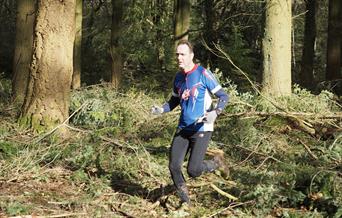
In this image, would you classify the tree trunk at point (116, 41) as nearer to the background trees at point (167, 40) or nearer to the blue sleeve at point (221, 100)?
the background trees at point (167, 40)

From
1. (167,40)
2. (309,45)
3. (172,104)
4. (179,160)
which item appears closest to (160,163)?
(172,104)

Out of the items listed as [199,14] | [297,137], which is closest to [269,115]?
[297,137]

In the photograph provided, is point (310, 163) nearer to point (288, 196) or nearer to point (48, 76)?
point (288, 196)

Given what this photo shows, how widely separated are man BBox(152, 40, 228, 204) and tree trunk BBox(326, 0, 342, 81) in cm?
1168

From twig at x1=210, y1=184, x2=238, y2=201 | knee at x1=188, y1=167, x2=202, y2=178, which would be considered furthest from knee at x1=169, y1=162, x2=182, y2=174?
twig at x1=210, y1=184, x2=238, y2=201

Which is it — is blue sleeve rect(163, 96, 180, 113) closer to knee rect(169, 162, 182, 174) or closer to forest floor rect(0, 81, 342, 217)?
knee rect(169, 162, 182, 174)

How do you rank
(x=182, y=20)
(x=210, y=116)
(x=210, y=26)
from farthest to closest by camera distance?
(x=210, y=26) < (x=182, y=20) < (x=210, y=116)

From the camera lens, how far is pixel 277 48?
11344 mm

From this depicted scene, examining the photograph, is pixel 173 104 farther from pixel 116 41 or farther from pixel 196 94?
pixel 116 41

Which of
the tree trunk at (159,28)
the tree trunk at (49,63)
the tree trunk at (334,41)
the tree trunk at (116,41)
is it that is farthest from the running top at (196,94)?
the tree trunk at (159,28)

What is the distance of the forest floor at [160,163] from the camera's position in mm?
6324

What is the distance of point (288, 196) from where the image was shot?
6383 millimetres

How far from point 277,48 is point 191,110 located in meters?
5.75

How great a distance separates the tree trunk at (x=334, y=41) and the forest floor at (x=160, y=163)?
645cm
